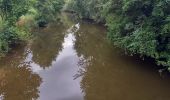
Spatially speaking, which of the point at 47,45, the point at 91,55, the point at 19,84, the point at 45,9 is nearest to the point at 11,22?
the point at 47,45

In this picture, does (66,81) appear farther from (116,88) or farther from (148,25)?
(148,25)

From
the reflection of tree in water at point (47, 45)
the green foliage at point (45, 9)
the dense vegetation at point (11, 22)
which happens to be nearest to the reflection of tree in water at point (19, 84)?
the reflection of tree in water at point (47, 45)

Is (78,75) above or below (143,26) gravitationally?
below

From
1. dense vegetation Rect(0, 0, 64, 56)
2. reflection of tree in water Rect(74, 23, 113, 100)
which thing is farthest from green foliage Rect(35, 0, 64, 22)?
dense vegetation Rect(0, 0, 64, 56)

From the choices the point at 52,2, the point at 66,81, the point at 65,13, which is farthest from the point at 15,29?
the point at 65,13

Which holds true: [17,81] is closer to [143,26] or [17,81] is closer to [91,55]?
[91,55]

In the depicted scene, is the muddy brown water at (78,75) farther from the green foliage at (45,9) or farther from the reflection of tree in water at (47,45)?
the green foliage at (45,9)
